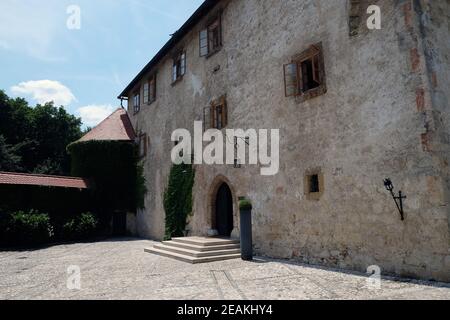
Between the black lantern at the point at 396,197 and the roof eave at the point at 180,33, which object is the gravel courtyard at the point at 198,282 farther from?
the roof eave at the point at 180,33

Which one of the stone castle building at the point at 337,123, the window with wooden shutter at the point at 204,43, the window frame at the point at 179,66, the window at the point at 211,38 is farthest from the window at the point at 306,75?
the window frame at the point at 179,66

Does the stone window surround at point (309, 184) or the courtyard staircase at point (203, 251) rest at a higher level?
the stone window surround at point (309, 184)

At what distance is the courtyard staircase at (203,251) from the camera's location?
9680 mm

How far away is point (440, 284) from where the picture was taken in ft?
19.0

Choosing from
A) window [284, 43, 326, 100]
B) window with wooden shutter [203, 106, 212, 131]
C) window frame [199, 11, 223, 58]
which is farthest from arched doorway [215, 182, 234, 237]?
window frame [199, 11, 223, 58]

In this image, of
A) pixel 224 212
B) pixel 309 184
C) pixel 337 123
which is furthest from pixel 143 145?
pixel 337 123

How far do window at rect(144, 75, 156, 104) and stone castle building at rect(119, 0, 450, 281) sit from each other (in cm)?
574

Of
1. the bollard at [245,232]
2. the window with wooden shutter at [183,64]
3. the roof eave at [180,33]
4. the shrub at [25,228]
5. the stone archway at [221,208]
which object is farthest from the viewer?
the window with wooden shutter at [183,64]

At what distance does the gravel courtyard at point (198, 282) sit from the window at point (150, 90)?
1059 cm

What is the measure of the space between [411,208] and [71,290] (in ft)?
22.1

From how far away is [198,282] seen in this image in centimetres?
675

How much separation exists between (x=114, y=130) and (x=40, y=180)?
18.8 feet

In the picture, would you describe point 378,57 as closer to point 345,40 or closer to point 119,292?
point 345,40

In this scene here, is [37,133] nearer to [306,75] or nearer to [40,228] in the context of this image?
[40,228]
